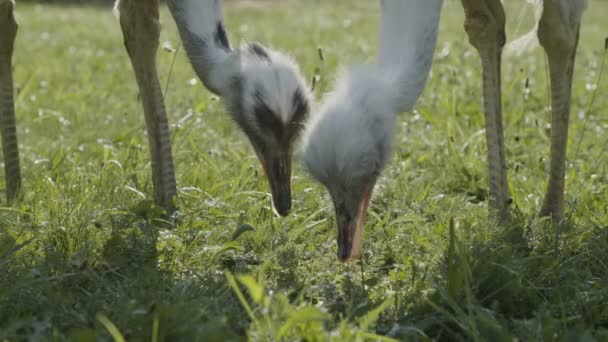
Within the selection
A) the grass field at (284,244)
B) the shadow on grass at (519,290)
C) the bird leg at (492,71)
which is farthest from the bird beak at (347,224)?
the bird leg at (492,71)

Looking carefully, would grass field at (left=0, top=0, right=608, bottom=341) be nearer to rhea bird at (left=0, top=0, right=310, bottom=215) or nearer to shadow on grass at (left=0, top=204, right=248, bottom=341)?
shadow on grass at (left=0, top=204, right=248, bottom=341)

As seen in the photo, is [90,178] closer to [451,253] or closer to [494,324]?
[451,253]

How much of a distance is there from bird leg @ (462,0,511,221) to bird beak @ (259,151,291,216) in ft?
4.00

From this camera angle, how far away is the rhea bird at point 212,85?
4047 millimetres

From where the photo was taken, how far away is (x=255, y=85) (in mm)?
4070

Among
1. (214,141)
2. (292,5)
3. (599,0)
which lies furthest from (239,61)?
(599,0)

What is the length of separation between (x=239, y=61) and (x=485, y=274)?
→ 1.49m

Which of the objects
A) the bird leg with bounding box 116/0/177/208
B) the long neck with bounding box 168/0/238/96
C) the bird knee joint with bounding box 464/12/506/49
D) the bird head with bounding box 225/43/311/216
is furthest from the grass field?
the bird knee joint with bounding box 464/12/506/49

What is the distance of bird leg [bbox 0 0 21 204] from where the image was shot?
5.06 meters

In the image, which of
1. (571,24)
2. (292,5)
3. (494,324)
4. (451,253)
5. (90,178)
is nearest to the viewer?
(494,324)

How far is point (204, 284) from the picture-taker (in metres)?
3.79

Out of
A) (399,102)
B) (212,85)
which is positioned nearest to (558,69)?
(399,102)

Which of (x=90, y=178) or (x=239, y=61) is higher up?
(x=239, y=61)

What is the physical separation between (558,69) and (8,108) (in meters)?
3.00
